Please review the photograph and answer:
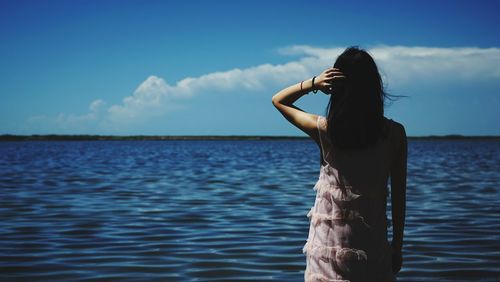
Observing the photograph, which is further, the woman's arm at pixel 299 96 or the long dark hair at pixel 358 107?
the woman's arm at pixel 299 96

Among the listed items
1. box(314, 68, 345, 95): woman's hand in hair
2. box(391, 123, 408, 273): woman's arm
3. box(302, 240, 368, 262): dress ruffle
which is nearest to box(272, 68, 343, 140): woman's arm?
box(314, 68, 345, 95): woman's hand in hair

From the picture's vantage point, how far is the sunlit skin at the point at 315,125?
2842 millimetres

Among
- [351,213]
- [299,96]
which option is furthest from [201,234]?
[351,213]

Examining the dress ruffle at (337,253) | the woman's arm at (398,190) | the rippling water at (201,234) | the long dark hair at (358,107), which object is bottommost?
the rippling water at (201,234)

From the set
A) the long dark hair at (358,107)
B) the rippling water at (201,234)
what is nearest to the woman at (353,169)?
the long dark hair at (358,107)

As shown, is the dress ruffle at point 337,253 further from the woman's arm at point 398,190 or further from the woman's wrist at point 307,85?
the woman's wrist at point 307,85

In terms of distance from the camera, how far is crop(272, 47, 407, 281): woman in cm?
276

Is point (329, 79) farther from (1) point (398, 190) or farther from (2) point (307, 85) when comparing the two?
(1) point (398, 190)

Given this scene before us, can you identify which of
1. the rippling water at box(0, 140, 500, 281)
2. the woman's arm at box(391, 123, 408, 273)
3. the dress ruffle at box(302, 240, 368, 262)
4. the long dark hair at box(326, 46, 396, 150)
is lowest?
the rippling water at box(0, 140, 500, 281)

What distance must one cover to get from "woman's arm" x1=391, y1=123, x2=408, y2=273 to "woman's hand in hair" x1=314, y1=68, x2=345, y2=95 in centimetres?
36

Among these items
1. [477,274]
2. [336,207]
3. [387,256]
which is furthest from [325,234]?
[477,274]

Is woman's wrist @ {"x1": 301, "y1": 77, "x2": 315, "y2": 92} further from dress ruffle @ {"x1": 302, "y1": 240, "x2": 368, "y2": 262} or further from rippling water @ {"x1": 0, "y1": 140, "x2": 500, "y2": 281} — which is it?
rippling water @ {"x1": 0, "y1": 140, "x2": 500, "y2": 281}

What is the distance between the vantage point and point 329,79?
9.27 feet

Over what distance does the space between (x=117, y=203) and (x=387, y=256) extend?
500 inches
